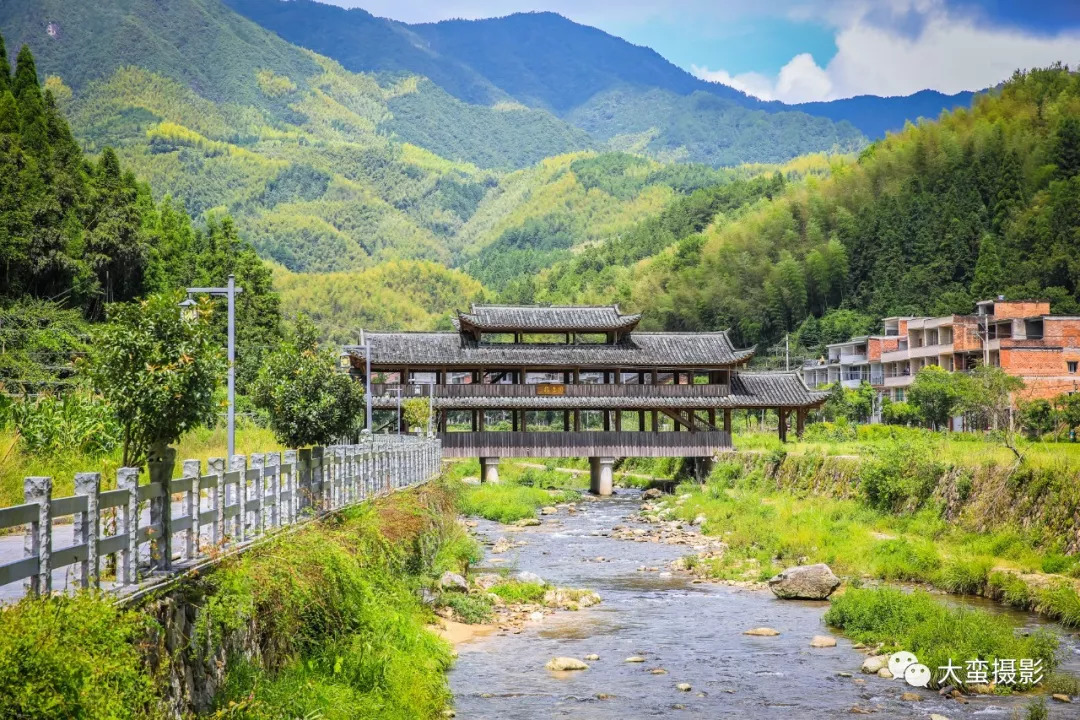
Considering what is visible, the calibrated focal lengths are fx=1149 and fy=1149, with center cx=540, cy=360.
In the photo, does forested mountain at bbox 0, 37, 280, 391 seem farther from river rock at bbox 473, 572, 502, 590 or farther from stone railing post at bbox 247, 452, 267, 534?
stone railing post at bbox 247, 452, 267, 534

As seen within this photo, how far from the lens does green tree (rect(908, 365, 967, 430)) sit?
56.4 metres

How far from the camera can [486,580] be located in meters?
24.4

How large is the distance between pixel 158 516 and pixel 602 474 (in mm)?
40981

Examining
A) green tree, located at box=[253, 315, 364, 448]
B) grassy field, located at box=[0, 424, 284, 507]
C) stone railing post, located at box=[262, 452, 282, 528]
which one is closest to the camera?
grassy field, located at box=[0, 424, 284, 507]

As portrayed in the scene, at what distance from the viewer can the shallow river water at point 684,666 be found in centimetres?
1459

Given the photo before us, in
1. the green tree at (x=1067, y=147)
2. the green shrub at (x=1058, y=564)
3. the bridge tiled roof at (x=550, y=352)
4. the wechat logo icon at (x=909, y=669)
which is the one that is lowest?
the wechat logo icon at (x=909, y=669)

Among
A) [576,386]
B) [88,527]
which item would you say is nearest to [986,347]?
[576,386]

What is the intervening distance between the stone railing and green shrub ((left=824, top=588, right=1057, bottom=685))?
8.74 metres

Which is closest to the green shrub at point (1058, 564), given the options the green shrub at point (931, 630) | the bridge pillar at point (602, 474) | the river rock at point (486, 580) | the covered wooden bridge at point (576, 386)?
the green shrub at point (931, 630)

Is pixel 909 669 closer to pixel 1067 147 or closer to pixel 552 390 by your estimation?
pixel 552 390

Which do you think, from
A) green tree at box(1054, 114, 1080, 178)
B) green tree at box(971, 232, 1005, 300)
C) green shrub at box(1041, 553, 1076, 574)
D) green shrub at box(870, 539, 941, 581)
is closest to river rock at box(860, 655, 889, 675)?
green shrub at box(1041, 553, 1076, 574)

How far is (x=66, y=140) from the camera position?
49.6 meters

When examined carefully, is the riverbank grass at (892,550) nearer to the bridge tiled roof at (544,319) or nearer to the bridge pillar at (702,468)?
the bridge pillar at (702,468)

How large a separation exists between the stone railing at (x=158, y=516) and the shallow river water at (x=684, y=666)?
3.50 m
